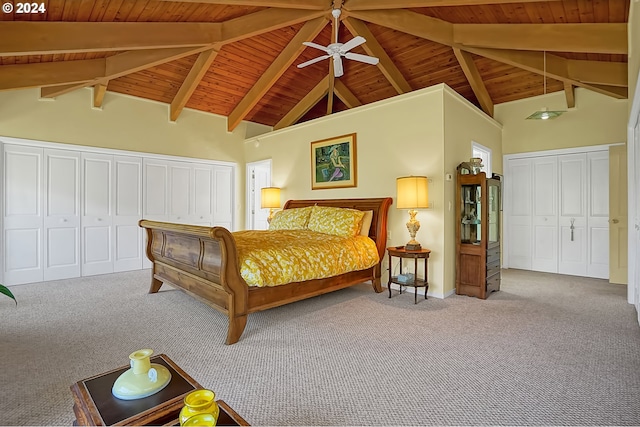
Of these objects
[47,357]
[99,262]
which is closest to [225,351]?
[47,357]

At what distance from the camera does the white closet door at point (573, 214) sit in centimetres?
532

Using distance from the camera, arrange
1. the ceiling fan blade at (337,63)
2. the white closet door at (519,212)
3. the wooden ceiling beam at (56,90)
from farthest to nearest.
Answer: the white closet door at (519,212) < the wooden ceiling beam at (56,90) < the ceiling fan blade at (337,63)

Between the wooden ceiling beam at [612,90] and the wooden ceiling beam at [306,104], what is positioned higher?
A: the wooden ceiling beam at [306,104]

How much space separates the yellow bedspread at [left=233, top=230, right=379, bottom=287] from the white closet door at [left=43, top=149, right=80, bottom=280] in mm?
3504

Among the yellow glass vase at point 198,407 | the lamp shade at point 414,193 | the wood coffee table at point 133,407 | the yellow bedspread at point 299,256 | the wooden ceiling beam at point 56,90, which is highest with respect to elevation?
the wooden ceiling beam at point 56,90

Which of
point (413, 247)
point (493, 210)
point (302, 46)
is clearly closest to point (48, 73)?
point (302, 46)

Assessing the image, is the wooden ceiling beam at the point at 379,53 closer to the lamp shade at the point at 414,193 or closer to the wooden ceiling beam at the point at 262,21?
the wooden ceiling beam at the point at 262,21

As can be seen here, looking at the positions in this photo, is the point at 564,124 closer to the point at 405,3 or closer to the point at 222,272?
the point at 405,3

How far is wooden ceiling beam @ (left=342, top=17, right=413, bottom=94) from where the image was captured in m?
4.64

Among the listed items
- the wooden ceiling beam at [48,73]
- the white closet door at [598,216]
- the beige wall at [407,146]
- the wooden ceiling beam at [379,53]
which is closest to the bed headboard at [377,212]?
the beige wall at [407,146]

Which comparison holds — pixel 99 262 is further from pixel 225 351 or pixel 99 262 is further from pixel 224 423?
pixel 224 423

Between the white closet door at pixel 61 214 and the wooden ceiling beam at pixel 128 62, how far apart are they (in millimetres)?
977

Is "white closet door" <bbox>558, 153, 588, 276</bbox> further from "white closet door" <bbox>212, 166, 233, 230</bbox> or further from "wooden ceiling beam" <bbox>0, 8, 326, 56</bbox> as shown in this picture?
"white closet door" <bbox>212, 166, 233, 230</bbox>

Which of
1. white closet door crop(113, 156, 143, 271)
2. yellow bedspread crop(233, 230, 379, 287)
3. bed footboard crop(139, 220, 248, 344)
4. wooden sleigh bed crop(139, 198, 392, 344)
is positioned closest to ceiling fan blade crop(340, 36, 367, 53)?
Result: wooden sleigh bed crop(139, 198, 392, 344)
